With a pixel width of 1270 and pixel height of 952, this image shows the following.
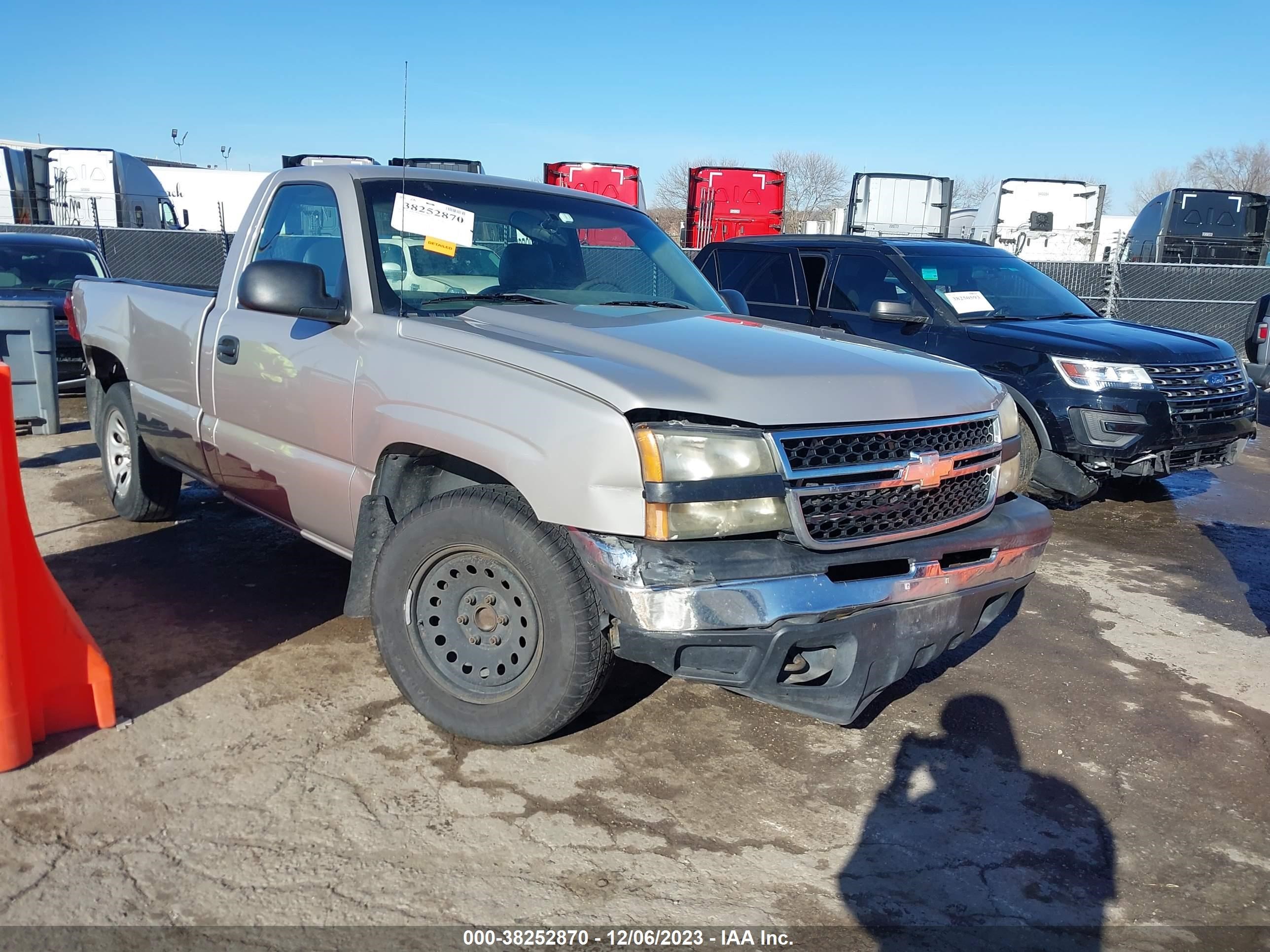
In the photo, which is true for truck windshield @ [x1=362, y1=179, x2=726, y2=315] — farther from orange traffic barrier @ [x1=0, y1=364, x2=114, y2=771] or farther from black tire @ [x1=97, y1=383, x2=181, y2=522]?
black tire @ [x1=97, y1=383, x2=181, y2=522]

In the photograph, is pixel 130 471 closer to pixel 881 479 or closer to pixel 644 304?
pixel 644 304

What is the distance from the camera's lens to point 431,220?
384 cm

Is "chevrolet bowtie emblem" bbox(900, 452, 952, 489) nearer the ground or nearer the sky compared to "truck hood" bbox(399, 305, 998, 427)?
nearer the ground

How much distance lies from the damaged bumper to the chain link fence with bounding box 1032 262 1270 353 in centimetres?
1463

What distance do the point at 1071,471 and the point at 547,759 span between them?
455 centimetres

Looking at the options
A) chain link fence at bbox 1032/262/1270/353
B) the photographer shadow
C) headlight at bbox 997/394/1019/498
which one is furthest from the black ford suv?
chain link fence at bbox 1032/262/1270/353

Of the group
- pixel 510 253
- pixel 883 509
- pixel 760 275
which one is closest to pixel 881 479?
pixel 883 509

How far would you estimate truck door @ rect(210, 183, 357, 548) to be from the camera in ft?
12.3

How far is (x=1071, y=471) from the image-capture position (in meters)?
6.54

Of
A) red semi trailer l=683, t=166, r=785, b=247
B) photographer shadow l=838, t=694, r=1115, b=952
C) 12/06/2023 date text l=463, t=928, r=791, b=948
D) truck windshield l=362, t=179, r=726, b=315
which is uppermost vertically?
red semi trailer l=683, t=166, r=785, b=247

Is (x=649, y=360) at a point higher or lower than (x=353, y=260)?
lower

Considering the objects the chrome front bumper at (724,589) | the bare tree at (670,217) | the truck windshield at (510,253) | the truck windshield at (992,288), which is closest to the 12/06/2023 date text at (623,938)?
the chrome front bumper at (724,589)

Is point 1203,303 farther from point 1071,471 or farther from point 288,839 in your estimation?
point 288,839

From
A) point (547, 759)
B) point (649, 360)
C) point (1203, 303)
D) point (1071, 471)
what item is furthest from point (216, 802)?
point (1203, 303)
